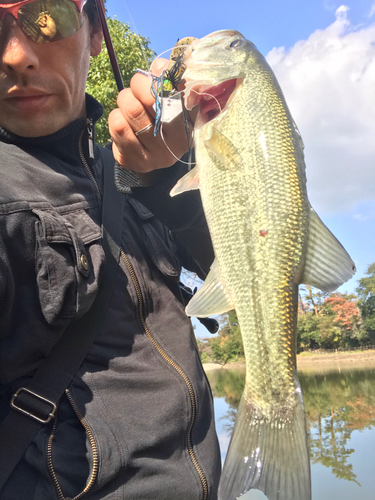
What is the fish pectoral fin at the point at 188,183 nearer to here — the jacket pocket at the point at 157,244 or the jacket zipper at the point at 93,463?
the jacket pocket at the point at 157,244

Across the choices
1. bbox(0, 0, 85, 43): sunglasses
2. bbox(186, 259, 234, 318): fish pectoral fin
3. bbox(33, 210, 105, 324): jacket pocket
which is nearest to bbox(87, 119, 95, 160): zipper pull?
bbox(0, 0, 85, 43): sunglasses

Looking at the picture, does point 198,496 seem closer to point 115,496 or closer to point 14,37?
point 115,496

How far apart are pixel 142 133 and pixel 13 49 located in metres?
0.74

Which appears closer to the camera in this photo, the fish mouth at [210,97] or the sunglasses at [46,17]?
the fish mouth at [210,97]

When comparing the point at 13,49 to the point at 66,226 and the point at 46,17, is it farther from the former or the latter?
the point at 66,226

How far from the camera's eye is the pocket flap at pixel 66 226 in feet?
5.05

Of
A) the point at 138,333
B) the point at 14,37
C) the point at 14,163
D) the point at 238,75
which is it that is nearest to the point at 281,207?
the point at 238,75

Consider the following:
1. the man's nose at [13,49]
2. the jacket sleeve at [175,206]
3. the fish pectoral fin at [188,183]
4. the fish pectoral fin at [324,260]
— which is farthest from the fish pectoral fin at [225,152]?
the man's nose at [13,49]

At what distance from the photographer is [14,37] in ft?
5.57

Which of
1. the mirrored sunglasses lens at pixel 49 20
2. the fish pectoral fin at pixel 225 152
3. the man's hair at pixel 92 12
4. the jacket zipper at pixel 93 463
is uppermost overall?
the man's hair at pixel 92 12

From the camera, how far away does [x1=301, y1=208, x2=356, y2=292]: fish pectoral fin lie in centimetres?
147

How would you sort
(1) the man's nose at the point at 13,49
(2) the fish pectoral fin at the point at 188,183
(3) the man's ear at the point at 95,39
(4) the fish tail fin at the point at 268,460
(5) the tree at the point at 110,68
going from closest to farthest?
(4) the fish tail fin at the point at 268,460
(2) the fish pectoral fin at the point at 188,183
(1) the man's nose at the point at 13,49
(3) the man's ear at the point at 95,39
(5) the tree at the point at 110,68

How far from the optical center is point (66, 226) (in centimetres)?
164

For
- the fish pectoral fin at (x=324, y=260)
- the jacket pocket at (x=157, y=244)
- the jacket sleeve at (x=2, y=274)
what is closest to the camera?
the jacket sleeve at (x=2, y=274)
